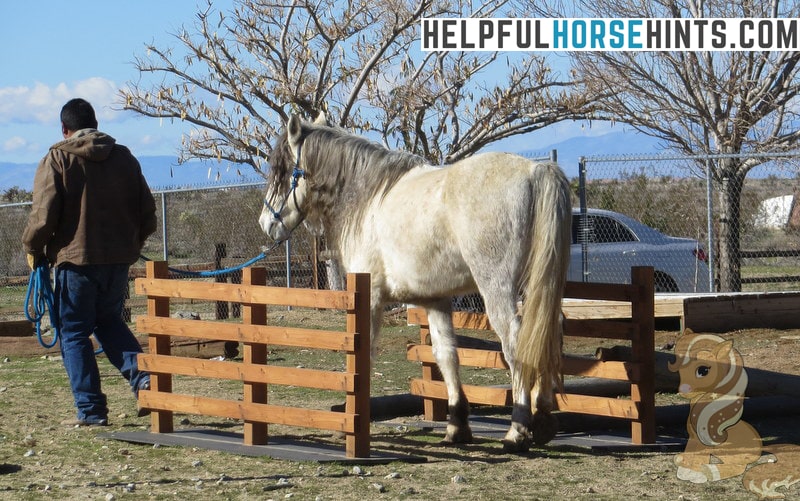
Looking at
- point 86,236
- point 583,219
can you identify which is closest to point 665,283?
point 583,219

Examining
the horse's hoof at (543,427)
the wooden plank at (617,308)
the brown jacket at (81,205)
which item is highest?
the brown jacket at (81,205)

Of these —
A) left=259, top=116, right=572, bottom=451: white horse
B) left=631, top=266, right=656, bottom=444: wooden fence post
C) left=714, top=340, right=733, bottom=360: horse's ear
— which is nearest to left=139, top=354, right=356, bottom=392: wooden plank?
left=259, top=116, right=572, bottom=451: white horse

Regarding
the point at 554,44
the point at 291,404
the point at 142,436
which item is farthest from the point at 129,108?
the point at 142,436

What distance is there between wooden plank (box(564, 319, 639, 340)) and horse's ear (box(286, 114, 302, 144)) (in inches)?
90.9

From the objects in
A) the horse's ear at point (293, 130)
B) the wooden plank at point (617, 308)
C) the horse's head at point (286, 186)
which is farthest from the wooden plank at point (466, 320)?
the wooden plank at point (617, 308)

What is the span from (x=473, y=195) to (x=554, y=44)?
10728 mm

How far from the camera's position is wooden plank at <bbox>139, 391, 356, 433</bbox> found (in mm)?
6434

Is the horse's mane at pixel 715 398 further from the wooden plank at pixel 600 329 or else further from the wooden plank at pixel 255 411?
the wooden plank at pixel 255 411

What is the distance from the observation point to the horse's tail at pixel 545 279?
21.0 ft

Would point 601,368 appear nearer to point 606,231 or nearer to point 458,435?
point 458,435

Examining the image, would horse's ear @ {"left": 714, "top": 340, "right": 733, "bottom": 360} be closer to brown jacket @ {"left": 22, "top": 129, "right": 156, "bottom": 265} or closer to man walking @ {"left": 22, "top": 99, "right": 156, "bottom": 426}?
man walking @ {"left": 22, "top": 99, "right": 156, "bottom": 426}

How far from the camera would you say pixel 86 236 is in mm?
7617

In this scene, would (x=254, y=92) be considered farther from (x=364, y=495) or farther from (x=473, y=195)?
(x=364, y=495)

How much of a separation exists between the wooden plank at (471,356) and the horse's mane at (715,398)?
3.87 feet
